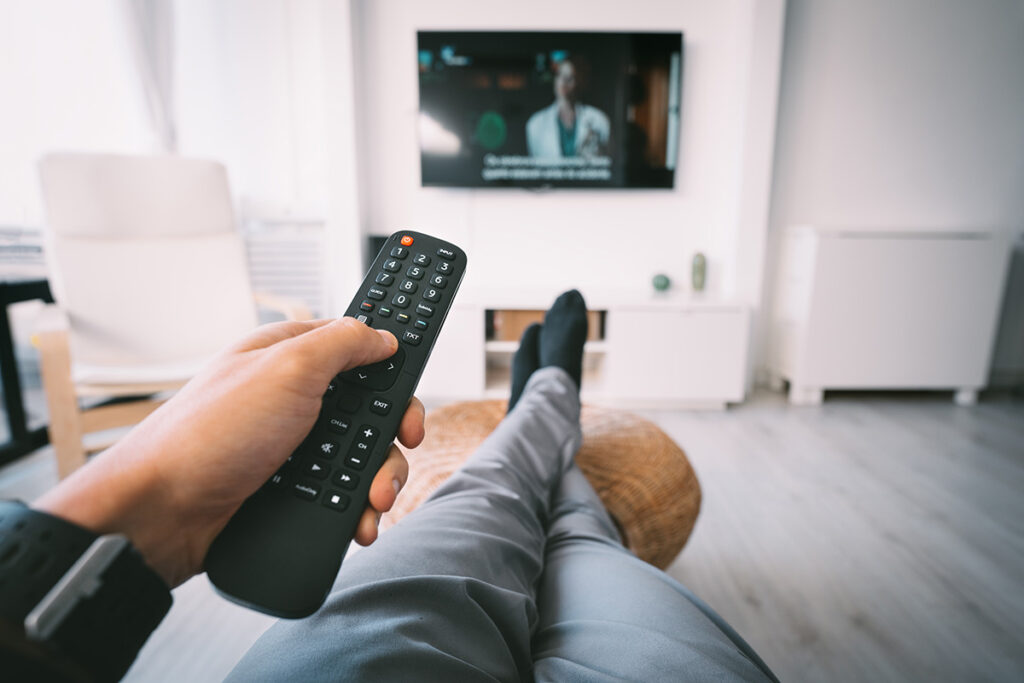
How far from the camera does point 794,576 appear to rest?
107cm

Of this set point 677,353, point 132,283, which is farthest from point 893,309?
point 132,283

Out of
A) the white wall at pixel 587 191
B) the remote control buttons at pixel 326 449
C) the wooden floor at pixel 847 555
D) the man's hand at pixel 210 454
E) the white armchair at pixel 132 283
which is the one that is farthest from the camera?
the white wall at pixel 587 191

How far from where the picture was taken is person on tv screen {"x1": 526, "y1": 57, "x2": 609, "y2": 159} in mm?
2137

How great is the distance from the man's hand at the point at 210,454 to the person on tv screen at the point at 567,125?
6.34 feet

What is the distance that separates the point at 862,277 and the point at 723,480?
43.9 inches

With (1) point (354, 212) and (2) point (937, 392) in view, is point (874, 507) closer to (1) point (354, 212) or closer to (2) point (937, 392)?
(2) point (937, 392)

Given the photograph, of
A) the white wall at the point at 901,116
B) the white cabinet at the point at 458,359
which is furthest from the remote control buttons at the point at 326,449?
the white wall at the point at 901,116

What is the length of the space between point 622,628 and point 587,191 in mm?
Answer: 2092

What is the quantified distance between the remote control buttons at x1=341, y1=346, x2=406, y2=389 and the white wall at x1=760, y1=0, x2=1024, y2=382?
2259mm

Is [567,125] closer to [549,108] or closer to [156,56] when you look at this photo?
[549,108]

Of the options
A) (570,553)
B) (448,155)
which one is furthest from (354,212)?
(570,553)

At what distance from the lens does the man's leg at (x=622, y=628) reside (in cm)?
41

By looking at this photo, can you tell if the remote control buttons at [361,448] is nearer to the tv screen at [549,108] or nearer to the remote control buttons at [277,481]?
the remote control buttons at [277,481]

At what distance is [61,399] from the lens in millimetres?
1257
